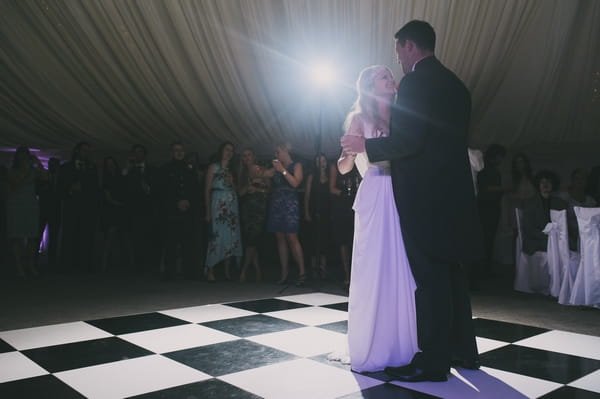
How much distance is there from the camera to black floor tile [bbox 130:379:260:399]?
1.60 m

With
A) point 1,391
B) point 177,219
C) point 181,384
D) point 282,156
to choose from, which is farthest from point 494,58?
point 1,391

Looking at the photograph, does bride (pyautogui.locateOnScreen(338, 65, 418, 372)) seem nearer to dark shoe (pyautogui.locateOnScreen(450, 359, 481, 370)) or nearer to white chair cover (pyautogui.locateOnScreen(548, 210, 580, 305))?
dark shoe (pyautogui.locateOnScreen(450, 359, 481, 370))

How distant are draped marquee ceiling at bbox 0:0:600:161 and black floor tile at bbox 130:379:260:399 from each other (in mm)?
Result: 2821

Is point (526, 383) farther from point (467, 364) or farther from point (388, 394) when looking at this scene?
point (388, 394)

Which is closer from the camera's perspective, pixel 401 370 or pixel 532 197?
pixel 401 370

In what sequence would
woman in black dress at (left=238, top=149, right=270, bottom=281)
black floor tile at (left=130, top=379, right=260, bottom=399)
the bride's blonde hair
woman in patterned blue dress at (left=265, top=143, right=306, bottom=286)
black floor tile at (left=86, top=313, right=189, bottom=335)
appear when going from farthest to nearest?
woman in black dress at (left=238, top=149, right=270, bottom=281) < woman in patterned blue dress at (left=265, top=143, right=306, bottom=286) < black floor tile at (left=86, top=313, right=189, bottom=335) < the bride's blonde hair < black floor tile at (left=130, top=379, right=260, bottom=399)

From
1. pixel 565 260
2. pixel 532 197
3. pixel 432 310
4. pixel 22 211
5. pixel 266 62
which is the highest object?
pixel 266 62

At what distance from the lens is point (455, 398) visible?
5.25 feet

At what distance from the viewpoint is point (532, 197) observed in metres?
4.25

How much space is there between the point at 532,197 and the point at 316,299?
6.67 ft

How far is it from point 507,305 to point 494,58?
2090 mm

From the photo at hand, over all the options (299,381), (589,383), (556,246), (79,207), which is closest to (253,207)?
(79,207)

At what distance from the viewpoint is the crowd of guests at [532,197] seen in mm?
3979

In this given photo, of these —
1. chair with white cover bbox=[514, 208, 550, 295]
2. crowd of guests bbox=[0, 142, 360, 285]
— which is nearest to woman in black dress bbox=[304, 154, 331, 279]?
crowd of guests bbox=[0, 142, 360, 285]
